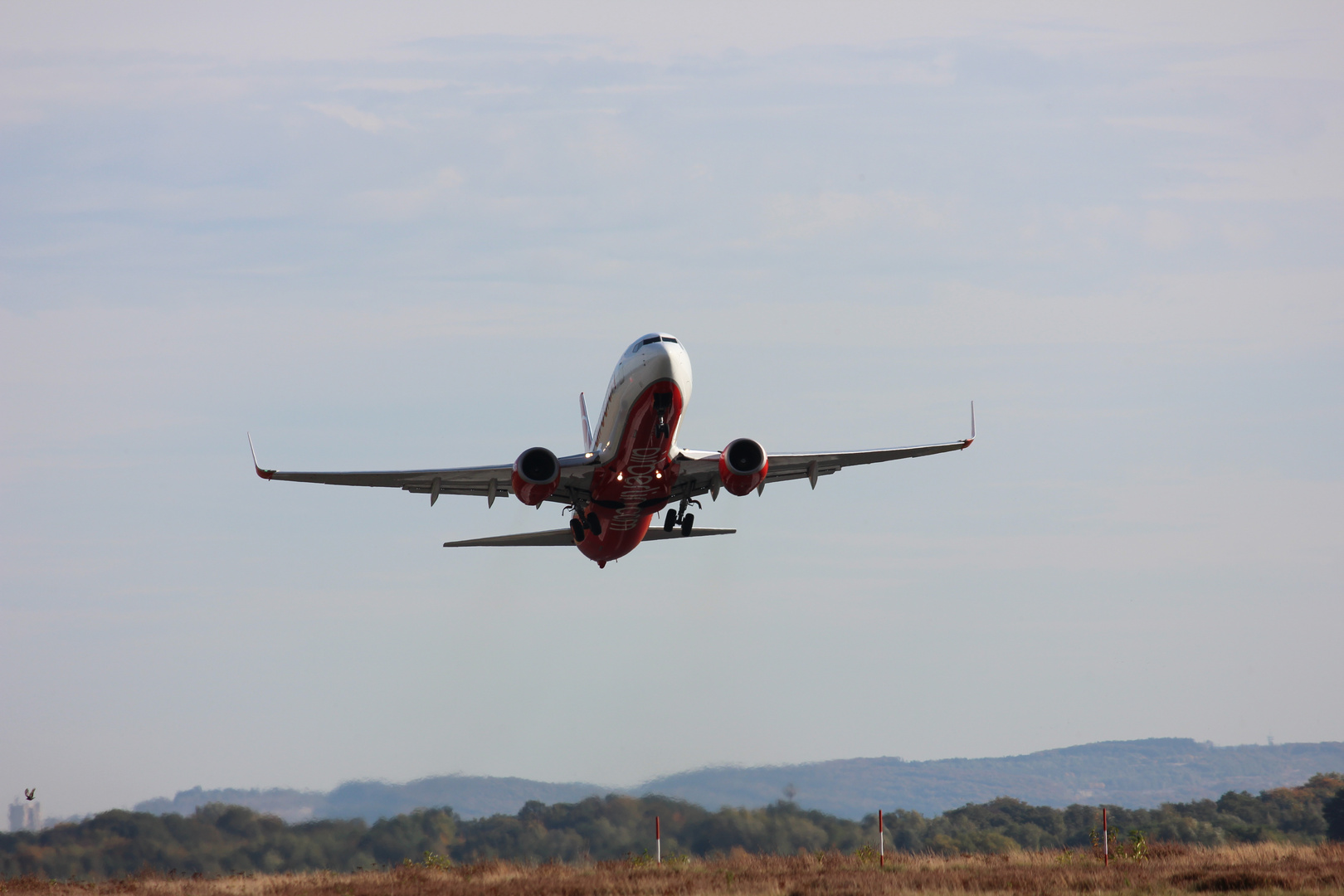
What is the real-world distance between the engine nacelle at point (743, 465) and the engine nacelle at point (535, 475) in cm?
462

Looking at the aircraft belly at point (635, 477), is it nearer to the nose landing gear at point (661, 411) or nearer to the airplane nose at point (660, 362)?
the nose landing gear at point (661, 411)

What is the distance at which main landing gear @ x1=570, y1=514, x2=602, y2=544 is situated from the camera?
38.6m

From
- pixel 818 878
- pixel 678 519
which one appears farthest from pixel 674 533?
pixel 818 878

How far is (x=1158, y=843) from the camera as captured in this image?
3294 centimetres

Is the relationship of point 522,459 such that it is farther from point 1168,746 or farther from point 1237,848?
point 1168,746

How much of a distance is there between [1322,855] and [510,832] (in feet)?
70.8

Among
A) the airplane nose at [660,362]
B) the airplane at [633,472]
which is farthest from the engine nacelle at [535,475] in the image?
the airplane nose at [660,362]

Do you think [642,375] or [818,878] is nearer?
[818,878]

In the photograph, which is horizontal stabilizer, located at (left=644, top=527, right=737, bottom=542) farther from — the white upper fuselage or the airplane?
the white upper fuselage

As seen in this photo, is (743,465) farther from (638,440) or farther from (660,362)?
(660,362)

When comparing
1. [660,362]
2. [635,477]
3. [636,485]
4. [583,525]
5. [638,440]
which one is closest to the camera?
[660,362]

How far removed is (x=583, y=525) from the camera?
39.4 meters

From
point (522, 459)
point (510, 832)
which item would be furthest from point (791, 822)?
point (522, 459)

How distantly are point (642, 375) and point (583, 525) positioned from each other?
792 centimetres
